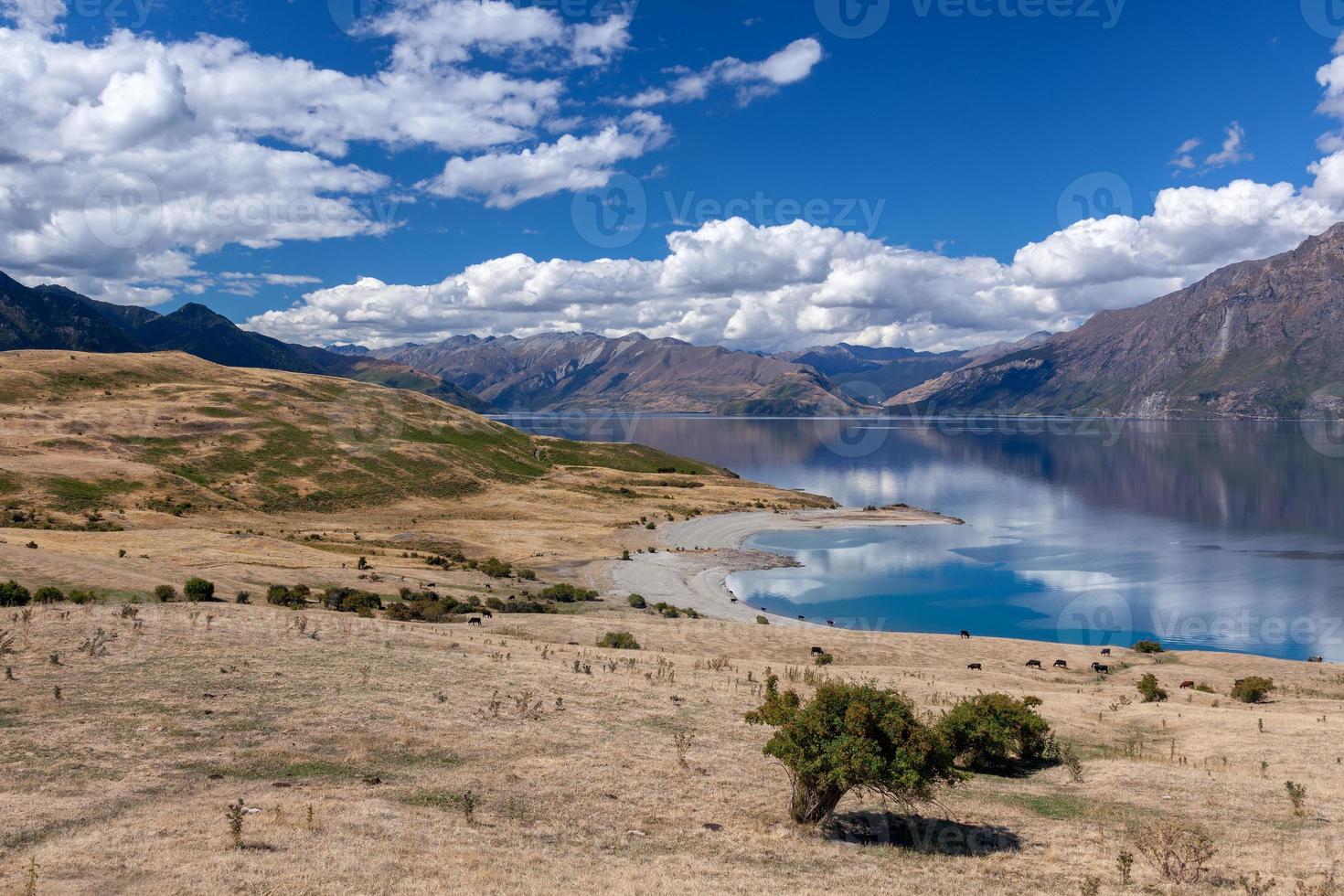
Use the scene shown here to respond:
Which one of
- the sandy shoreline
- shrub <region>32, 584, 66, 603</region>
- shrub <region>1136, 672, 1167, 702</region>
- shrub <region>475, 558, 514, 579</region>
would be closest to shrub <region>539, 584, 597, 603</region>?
the sandy shoreline

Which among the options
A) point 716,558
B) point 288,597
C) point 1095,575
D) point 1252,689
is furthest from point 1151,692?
point 716,558

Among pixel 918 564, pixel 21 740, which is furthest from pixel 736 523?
pixel 21 740

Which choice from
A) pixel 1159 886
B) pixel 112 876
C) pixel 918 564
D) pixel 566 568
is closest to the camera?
pixel 112 876

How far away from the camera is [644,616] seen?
220ft

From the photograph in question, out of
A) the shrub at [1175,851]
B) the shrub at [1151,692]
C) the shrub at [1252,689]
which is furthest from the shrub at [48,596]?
the shrub at [1252,689]

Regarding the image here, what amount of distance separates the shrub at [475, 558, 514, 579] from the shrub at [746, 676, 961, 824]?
65416 millimetres

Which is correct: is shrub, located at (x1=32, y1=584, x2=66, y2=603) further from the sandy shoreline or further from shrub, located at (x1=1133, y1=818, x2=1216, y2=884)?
shrub, located at (x1=1133, y1=818, x2=1216, y2=884)

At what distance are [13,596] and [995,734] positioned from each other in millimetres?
49535

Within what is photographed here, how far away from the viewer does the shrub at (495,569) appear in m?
84.3

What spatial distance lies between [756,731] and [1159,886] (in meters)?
15.7

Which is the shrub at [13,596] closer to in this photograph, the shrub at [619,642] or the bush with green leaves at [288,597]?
the bush with green leaves at [288,597]

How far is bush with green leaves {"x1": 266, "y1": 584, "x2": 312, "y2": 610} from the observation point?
175 ft

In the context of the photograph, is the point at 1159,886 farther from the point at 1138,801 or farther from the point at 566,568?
the point at 566,568

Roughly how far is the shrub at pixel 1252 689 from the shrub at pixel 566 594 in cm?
5105
